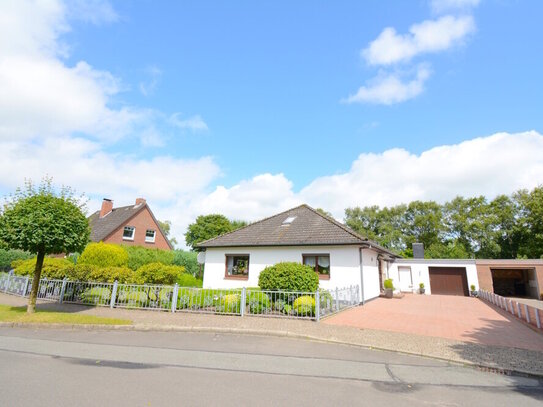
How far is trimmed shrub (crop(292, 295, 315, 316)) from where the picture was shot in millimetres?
10672

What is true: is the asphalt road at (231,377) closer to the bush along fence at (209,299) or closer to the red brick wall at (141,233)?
the bush along fence at (209,299)

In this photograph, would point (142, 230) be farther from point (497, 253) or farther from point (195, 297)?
point (497, 253)

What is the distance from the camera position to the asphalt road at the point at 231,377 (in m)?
4.31

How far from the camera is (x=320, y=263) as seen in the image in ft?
54.0

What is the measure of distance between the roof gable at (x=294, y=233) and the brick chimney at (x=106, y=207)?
20.8 m

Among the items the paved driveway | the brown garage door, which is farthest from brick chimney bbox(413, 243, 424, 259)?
the paved driveway

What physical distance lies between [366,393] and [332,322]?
5.84 meters

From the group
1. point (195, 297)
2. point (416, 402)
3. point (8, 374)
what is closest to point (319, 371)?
point (416, 402)

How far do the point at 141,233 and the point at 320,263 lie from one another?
907 inches

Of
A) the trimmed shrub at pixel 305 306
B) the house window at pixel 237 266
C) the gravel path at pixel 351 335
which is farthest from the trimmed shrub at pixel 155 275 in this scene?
the house window at pixel 237 266

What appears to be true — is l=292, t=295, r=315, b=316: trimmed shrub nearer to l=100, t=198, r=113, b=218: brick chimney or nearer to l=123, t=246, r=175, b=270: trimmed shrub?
l=123, t=246, r=175, b=270: trimmed shrub

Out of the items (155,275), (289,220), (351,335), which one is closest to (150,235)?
(289,220)

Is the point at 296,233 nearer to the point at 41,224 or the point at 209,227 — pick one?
the point at 41,224

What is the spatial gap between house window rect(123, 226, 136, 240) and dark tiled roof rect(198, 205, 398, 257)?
1448 centimetres
